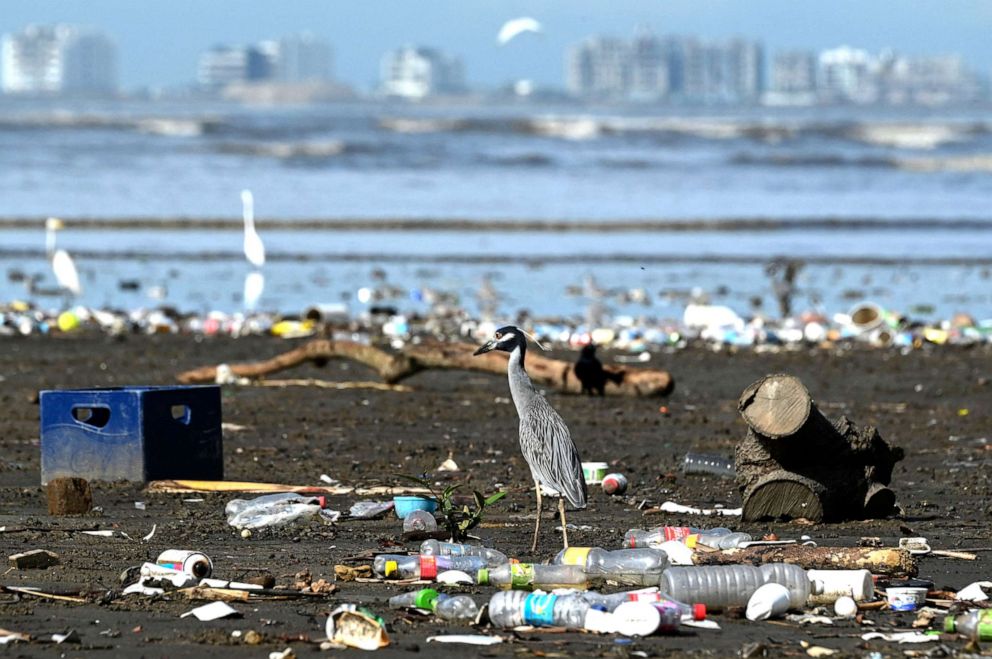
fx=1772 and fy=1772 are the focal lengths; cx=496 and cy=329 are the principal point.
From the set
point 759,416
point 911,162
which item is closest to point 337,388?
point 759,416

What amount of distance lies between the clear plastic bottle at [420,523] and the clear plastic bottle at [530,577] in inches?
45.2

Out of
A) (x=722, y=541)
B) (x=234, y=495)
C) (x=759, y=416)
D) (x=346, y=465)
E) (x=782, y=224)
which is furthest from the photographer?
(x=782, y=224)

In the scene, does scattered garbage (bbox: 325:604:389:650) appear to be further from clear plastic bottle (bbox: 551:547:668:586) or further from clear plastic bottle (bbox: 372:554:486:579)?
clear plastic bottle (bbox: 551:547:668:586)

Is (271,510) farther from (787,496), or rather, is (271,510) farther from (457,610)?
(787,496)

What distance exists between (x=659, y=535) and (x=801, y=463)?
1068mm

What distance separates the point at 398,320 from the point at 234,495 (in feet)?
27.9

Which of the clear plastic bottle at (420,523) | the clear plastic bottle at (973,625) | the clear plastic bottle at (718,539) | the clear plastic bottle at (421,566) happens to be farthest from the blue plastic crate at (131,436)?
the clear plastic bottle at (973,625)

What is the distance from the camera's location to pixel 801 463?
8.40 m

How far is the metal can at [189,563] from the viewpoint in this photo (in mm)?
6758

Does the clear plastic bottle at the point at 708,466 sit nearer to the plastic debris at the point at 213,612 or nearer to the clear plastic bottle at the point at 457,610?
the clear plastic bottle at the point at 457,610

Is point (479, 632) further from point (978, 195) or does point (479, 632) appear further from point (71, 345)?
point (978, 195)

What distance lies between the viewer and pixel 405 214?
3494 centimetres

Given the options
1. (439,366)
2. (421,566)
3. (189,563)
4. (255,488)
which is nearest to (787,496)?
(421,566)

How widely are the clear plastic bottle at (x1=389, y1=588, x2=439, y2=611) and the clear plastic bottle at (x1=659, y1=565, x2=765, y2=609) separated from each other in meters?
0.87
